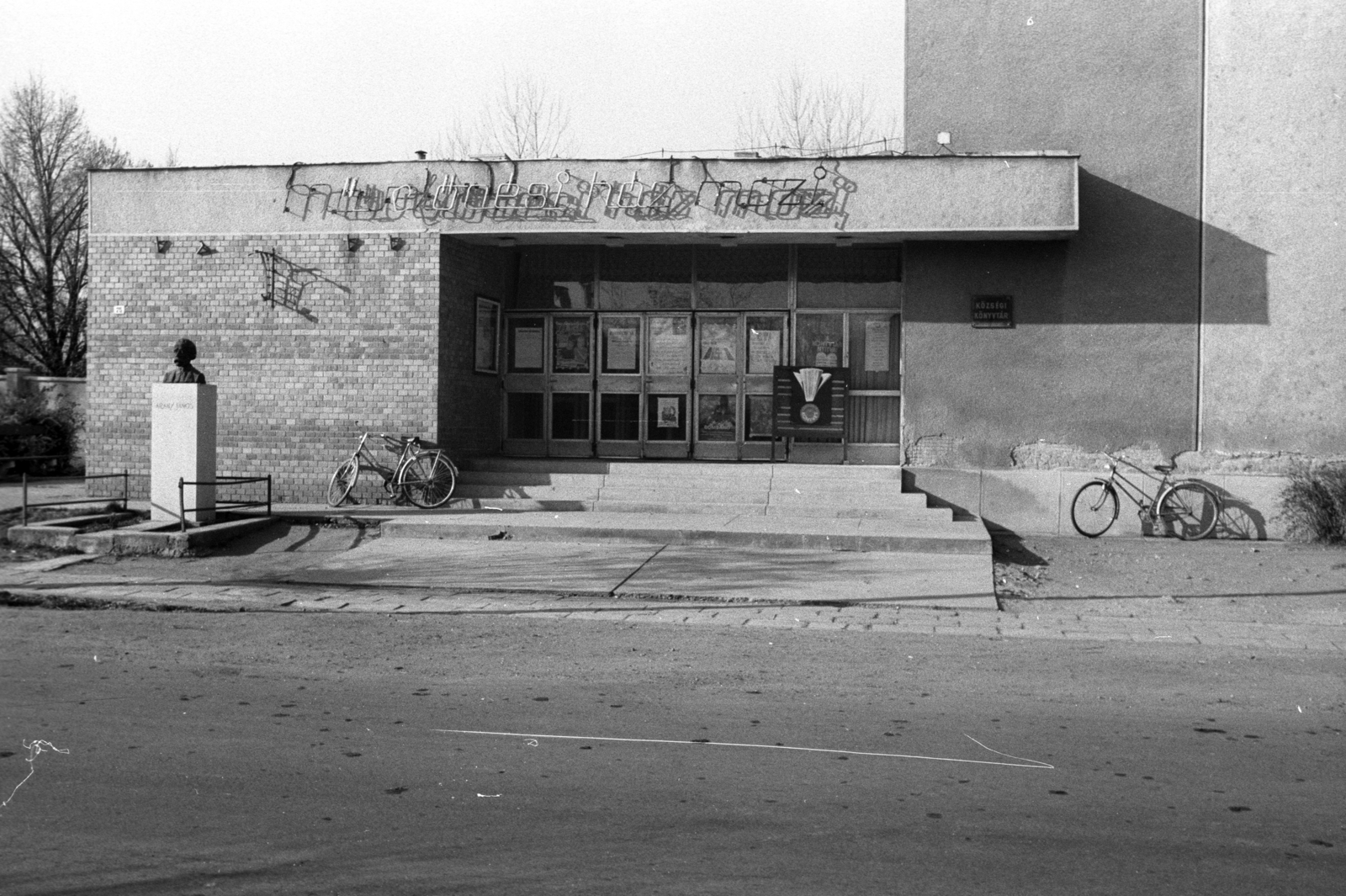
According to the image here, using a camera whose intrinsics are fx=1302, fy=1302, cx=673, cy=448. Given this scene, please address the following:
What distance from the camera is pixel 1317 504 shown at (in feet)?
49.8

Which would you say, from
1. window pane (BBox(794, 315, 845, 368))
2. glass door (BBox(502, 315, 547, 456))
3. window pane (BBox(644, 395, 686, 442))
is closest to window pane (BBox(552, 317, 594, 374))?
glass door (BBox(502, 315, 547, 456))

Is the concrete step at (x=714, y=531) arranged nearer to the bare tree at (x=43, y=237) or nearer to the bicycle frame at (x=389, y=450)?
the bicycle frame at (x=389, y=450)

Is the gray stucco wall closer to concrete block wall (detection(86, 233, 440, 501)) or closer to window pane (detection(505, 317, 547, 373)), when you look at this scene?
window pane (detection(505, 317, 547, 373))

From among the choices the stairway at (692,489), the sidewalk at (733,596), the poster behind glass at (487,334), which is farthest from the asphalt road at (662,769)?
the poster behind glass at (487,334)

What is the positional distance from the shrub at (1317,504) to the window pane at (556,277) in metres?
9.64

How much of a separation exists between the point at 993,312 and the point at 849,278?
2297 mm

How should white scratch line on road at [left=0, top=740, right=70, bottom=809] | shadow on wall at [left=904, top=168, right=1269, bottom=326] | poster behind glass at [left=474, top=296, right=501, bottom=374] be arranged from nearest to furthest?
white scratch line on road at [left=0, top=740, right=70, bottom=809]
shadow on wall at [left=904, top=168, right=1269, bottom=326]
poster behind glass at [left=474, top=296, right=501, bottom=374]

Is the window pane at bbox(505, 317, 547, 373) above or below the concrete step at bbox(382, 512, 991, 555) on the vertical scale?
above

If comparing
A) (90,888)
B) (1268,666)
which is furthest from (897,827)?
(1268,666)

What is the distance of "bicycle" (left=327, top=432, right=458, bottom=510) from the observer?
661 inches

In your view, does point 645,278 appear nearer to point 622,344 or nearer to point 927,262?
point 622,344

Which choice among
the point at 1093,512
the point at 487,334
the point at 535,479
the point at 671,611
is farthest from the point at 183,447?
the point at 1093,512

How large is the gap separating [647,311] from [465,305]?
266 centimetres

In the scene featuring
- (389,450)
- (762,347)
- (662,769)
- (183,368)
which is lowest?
(662,769)
